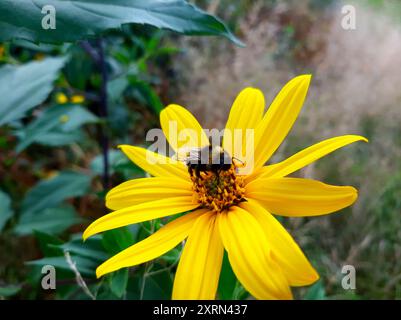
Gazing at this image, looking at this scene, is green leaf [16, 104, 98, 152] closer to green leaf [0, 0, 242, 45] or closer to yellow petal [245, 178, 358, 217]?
green leaf [0, 0, 242, 45]

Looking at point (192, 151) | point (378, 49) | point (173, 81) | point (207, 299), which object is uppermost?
point (378, 49)

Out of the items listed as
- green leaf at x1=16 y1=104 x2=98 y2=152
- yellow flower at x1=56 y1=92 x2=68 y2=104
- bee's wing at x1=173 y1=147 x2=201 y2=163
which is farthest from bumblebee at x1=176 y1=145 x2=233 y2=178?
yellow flower at x1=56 y1=92 x2=68 y2=104

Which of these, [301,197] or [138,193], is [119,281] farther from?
[301,197]

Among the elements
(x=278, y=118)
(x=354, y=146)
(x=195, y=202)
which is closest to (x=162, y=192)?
(x=195, y=202)

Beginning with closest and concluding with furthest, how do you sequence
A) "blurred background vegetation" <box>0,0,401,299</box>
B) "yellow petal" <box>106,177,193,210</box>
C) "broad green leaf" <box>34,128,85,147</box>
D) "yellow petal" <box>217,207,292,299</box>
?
"yellow petal" <box>217,207,292,299</box>
"yellow petal" <box>106,177,193,210</box>
"blurred background vegetation" <box>0,0,401,299</box>
"broad green leaf" <box>34,128,85,147</box>

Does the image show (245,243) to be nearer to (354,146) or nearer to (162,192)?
(162,192)

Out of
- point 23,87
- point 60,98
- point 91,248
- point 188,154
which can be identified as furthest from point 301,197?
point 60,98
